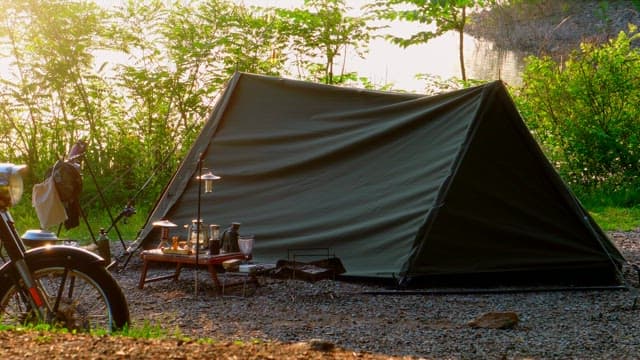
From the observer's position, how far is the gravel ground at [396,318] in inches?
177

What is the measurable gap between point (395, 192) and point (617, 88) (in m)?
4.94

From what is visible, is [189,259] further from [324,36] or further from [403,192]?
[324,36]

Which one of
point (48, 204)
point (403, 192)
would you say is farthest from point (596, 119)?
point (48, 204)

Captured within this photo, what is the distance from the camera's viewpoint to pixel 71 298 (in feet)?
12.8

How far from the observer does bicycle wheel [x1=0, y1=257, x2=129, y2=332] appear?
386cm

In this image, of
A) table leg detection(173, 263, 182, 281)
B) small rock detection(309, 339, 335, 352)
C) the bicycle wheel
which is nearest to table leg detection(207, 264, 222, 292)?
table leg detection(173, 263, 182, 281)

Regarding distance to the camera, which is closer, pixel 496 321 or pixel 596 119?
pixel 496 321

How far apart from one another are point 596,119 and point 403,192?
481cm

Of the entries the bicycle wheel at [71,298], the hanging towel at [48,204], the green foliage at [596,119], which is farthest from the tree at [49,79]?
the bicycle wheel at [71,298]

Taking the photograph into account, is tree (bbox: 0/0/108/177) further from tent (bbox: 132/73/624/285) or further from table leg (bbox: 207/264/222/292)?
table leg (bbox: 207/264/222/292)

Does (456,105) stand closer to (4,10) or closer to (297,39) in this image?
(297,39)

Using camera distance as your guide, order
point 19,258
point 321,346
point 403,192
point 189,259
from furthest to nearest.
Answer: point 403,192 < point 189,259 < point 19,258 < point 321,346

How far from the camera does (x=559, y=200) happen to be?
638cm

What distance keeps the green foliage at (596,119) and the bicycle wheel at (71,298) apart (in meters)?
7.40
